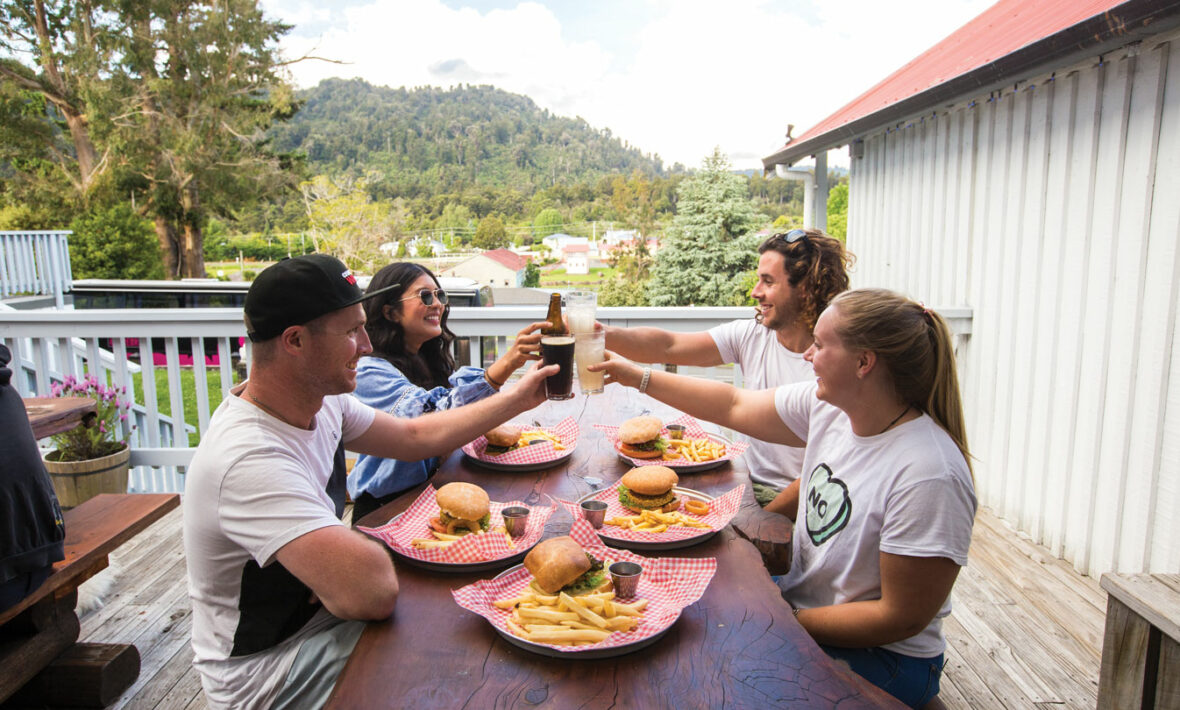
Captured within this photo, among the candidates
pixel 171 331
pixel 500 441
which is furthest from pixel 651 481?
pixel 171 331

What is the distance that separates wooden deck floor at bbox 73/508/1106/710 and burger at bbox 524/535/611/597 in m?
1.72

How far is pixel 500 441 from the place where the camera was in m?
2.18

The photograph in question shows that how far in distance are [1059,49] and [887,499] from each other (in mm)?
2545

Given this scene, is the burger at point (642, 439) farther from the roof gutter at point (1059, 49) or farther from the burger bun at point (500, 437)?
the roof gutter at point (1059, 49)

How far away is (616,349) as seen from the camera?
2.88 meters

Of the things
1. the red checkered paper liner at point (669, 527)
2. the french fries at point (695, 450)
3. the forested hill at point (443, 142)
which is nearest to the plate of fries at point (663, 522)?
the red checkered paper liner at point (669, 527)

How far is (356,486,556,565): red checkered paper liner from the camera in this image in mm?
1438

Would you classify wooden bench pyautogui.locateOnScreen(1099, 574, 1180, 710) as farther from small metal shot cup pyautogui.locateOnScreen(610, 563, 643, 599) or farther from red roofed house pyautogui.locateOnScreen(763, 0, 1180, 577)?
red roofed house pyautogui.locateOnScreen(763, 0, 1180, 577)

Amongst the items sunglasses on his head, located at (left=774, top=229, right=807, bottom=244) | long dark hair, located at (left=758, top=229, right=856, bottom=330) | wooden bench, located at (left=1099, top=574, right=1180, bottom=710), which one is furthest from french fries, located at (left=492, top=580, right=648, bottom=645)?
sunglasses on his head, located at (left=774, top=229, right=807, bottom=244)

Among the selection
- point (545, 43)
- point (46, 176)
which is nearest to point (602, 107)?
point (545, 43)

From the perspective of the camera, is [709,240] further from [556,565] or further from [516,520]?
[556,565]

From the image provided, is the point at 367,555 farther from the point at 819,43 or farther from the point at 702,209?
the point at 819,43

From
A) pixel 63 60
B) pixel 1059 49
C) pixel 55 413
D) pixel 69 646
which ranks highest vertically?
pixel 63 60

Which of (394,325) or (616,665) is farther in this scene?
(394,325)
